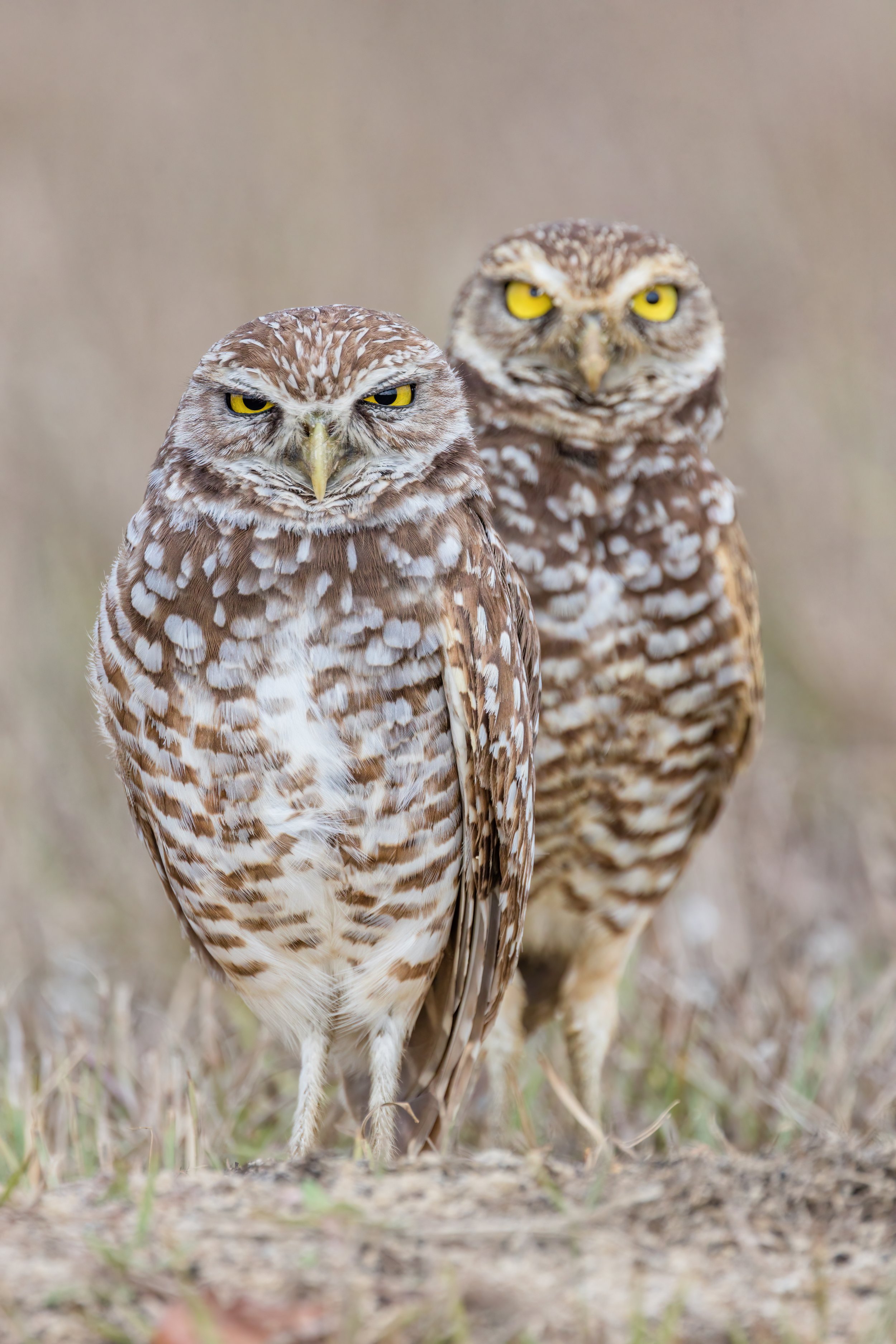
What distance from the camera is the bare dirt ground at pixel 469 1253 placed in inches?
63.9

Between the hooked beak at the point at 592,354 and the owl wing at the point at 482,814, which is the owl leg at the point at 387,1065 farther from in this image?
the hooked beak at the point at 592,354

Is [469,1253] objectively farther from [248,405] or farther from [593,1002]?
[593,1002]

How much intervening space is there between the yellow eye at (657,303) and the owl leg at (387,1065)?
1.59 m

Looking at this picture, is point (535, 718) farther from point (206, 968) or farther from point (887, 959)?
point (887, 959)

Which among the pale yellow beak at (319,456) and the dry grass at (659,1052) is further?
the dry grass at (659,1052)

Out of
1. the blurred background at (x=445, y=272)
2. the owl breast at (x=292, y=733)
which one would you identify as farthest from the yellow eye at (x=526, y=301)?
the blurred background at (x=445, y=272)

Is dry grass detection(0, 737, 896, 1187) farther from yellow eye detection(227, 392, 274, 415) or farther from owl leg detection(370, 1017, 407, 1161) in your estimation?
yellow eye detection(227, 392, 274, 415)

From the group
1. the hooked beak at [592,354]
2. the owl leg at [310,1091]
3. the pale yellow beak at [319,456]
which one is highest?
the hooked beak at [592,354]

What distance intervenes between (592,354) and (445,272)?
158 inches

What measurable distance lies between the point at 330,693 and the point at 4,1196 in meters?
0.91

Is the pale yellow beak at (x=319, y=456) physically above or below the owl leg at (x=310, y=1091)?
above

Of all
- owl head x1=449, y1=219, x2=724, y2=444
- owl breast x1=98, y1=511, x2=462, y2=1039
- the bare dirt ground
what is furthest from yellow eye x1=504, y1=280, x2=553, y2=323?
the bare dirt ground

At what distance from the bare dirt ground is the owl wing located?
1.42 feet

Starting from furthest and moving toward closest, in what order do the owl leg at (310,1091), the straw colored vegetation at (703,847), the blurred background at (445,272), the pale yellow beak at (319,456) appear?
1. the blurred background at (445,272)
2. the owl leg at (310,1091)
3. the pale yellow beak at (319,456)
4. the straw colored vegetation at (703,847)
